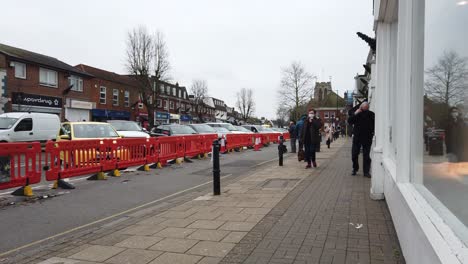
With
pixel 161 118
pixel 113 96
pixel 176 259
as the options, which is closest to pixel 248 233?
pixel 176 259

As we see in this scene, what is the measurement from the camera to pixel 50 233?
5.49 m

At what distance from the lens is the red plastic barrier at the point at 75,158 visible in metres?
9.10

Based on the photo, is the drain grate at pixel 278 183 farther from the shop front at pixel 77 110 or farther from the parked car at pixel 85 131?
the shop front at pixel 77 110

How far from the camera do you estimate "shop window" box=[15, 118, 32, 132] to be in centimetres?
2040

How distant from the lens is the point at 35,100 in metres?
30.9

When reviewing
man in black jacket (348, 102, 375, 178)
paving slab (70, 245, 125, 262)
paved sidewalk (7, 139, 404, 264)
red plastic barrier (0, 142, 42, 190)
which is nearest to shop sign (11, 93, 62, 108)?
red plastic barrier (0, 142, 42, 190)

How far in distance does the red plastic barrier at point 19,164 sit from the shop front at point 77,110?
92.6ft

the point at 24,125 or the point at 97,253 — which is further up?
the point at 24,125

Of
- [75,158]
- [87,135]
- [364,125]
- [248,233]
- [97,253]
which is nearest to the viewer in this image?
[97,253]

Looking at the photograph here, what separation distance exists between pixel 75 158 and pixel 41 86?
2530cm

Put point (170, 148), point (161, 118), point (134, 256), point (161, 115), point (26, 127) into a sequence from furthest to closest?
1. point (161, 118)
2. point (161, 115)
3. point (26, 127)
4. point (170, 148)
5. point (134, 256)

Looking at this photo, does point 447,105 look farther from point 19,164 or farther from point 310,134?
point 310,134

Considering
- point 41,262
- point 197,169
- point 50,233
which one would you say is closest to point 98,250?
point 41,262

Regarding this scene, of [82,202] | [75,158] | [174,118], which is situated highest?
[174,118]
